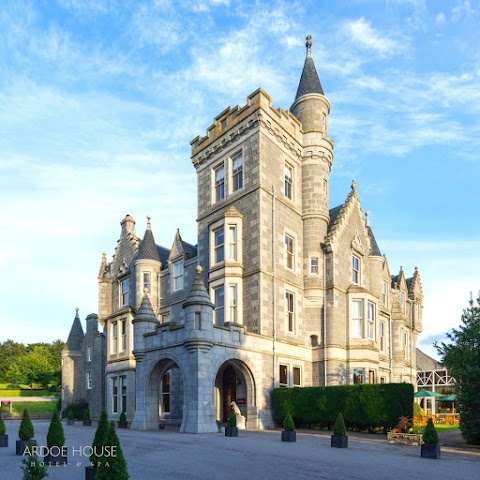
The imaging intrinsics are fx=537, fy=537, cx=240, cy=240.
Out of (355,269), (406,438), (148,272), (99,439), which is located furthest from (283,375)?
(99,439)

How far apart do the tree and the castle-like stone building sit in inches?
366

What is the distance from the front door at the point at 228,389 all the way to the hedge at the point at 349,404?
7.81 ft

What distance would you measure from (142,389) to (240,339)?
5254 mm

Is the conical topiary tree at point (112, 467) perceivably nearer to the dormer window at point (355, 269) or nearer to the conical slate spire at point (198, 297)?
the conical slate spire at point (198, 297)

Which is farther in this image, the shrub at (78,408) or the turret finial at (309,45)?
the shrub at (78,408)

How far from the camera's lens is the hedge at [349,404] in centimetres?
2247

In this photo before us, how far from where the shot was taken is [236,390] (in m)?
27.0

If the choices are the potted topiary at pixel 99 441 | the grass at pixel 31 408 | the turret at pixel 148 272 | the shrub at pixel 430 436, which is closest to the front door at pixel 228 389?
the turret at pixel 148 272

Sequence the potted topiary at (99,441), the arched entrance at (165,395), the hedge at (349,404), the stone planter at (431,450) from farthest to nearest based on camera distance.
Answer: the arched entrance at (165,395), the hedge at (349,404), the stone planter at (431,450), the potted topiary at (99,441)

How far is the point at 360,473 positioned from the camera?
12602 mm

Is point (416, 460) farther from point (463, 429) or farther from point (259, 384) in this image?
point (259, 384)

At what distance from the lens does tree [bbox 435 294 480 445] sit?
19.3 m

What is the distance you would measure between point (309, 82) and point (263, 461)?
24.5 meters

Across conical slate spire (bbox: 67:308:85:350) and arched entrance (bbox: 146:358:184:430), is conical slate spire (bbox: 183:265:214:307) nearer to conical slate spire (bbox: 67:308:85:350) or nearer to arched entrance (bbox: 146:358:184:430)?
arched entrance (bbox: 146:358:184:430)
